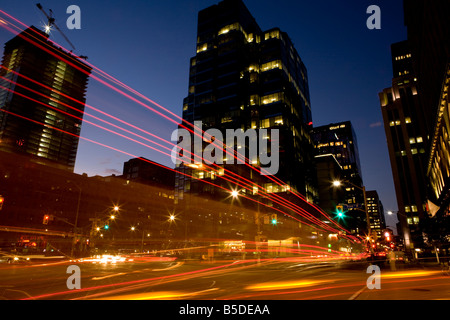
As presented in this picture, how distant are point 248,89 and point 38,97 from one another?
466 feet

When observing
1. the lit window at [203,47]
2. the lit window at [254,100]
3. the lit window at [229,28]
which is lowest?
the lit window at [254,100]

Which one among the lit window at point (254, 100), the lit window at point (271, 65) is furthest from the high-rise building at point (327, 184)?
the lit window at point (271, 65)

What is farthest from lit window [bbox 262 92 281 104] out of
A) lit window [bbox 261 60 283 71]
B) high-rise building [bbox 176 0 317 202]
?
lit window [bbox 261 60 283 71]

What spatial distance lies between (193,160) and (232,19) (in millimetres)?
54386

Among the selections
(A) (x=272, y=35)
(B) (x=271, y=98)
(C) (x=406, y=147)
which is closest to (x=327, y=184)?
(C) (x=406, y=147)

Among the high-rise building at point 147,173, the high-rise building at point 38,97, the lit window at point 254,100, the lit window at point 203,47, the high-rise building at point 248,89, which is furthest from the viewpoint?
the high-rise building at point 147,173

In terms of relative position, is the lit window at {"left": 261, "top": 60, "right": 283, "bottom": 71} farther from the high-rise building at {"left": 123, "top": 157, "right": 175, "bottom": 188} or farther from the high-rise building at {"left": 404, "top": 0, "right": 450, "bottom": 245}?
the high-rise building at {"left": 123, "top": 157, "right": 175, "bottom": 188}

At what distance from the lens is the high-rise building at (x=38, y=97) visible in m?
153

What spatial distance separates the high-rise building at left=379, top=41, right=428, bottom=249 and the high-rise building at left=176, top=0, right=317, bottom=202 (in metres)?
29.0

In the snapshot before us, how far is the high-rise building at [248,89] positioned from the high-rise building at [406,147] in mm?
28987

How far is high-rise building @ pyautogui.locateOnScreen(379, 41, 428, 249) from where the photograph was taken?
294ft

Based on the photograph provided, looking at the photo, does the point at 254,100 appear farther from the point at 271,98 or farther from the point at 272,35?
the point at 272,35

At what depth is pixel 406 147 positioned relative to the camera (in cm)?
9538

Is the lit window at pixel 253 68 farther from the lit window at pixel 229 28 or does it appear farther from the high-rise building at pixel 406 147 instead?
the high-rise building at pixel 406 147
